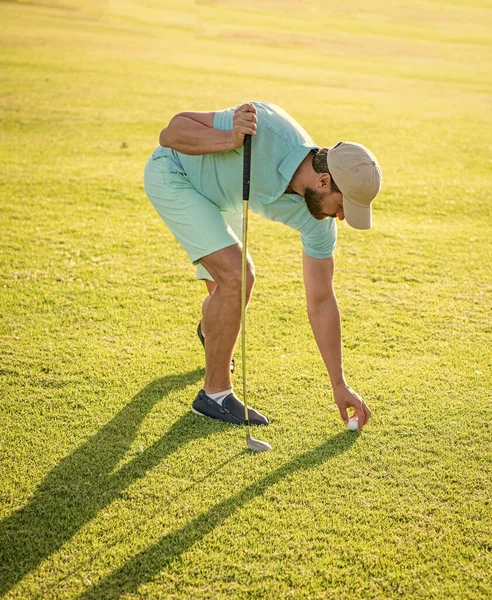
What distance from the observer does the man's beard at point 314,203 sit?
12.9ft

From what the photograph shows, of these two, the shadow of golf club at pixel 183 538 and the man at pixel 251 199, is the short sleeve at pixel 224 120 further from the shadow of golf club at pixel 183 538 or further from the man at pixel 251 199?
the shadow of golf club at pixel 183 538

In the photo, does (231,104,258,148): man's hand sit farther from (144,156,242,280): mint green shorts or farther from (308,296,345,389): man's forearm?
(308,296,345,389): man's forearm

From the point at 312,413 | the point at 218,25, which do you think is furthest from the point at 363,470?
the point at 218,25

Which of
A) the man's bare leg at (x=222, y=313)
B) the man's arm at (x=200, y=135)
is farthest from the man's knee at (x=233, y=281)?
the man's arm at (x=200, y=135)

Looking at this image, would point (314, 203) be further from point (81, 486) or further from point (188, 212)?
point (81, 486)

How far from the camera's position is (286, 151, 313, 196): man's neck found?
13.0 feet

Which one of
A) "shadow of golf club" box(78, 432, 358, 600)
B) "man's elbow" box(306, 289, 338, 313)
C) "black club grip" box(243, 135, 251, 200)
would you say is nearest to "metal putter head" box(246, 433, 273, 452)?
"shadow of golf club" box(78, 432, 358, 600)

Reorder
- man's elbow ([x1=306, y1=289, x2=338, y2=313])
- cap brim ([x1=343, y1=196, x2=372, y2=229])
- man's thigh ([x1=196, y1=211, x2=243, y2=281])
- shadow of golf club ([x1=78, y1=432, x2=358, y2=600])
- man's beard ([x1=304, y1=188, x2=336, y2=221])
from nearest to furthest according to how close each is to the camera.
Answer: shadow of golf club ([x1=78, y1=432, x2=358, y2=600]) < cap brim ([x1=343, y1=196, x2=372, y2=229]) < man's beard ([x1=304, y1=188, x2=336, y2=221]) < man's elbow ([x1=306, y1=289, x2=338, y2=313]) < man's thigh ([x1=196, y1=211, x2=243, y2=281])

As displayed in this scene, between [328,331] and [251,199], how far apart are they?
0.92 metres

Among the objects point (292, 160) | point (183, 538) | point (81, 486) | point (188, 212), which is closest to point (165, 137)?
point (188, 212)

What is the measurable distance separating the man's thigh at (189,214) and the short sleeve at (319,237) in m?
0.44

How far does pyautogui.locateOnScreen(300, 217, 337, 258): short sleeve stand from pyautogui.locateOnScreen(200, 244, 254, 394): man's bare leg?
16.2 inches

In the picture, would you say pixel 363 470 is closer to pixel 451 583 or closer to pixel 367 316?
pixel 451 583

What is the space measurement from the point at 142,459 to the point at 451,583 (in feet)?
5.83
